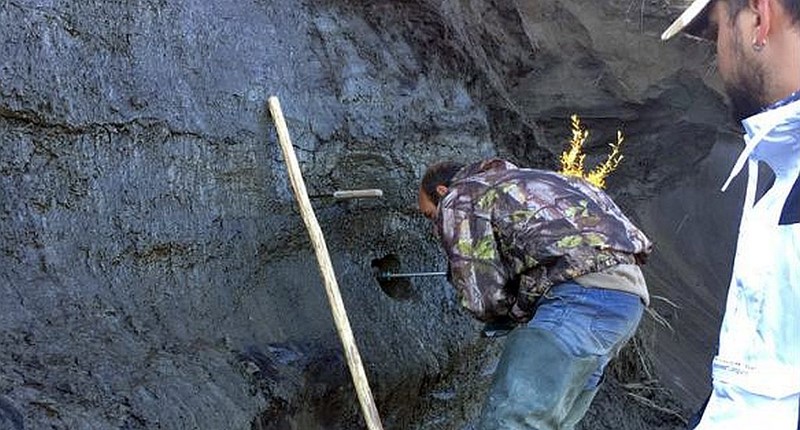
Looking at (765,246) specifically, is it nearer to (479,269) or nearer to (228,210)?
(479,269)

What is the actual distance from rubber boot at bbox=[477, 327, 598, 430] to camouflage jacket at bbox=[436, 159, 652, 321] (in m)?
0.26

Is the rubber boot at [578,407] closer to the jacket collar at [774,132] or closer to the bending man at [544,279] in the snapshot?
the bending man at [544,279]

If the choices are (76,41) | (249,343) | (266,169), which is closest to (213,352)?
(249,343)

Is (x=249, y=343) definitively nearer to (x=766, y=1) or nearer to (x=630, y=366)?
(x=766, y=1)

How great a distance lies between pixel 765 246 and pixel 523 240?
7.11 feet

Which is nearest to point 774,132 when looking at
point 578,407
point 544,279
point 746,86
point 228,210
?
point 746,86

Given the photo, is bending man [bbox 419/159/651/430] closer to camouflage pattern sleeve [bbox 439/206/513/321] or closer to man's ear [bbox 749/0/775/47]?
camouflage pattern sleeve [bbox 439/206/513/321]

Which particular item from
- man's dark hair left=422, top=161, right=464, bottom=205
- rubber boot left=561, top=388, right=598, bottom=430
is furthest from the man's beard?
man's dark hair left=422, top=161, right=464, bottom=205

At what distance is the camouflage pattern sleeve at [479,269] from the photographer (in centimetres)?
441

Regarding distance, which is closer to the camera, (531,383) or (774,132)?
(774,132)

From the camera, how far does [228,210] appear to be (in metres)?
5.11

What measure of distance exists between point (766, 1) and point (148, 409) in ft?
9.24

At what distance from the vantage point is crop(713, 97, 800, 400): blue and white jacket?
218cm

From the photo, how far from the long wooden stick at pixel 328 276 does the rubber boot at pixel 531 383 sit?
0.66m
